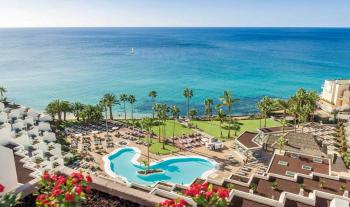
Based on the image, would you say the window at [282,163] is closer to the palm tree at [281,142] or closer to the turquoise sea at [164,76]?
the palm tree at [281,142]

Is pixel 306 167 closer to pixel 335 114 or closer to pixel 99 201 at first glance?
pixel 99 201

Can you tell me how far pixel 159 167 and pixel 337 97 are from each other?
2051 inches

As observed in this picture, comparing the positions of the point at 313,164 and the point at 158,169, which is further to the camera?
the point at 158,169

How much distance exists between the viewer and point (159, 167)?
147 ft

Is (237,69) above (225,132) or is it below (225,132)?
above

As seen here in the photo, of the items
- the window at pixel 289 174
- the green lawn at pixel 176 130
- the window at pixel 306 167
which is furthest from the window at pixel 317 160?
the green lawn at pixel 176 130

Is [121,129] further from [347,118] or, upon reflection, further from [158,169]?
[347,118]

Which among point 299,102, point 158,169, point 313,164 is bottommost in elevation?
point 158,169

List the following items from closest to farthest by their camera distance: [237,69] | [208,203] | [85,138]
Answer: [208,203], [85,138], [237,69]

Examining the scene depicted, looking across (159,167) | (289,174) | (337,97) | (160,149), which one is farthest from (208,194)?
(337,97)

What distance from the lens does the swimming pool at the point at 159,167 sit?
41719 mm

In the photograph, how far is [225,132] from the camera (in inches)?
2377

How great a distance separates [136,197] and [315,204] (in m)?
17.3

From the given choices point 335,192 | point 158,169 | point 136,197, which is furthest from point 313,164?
point 136,197
